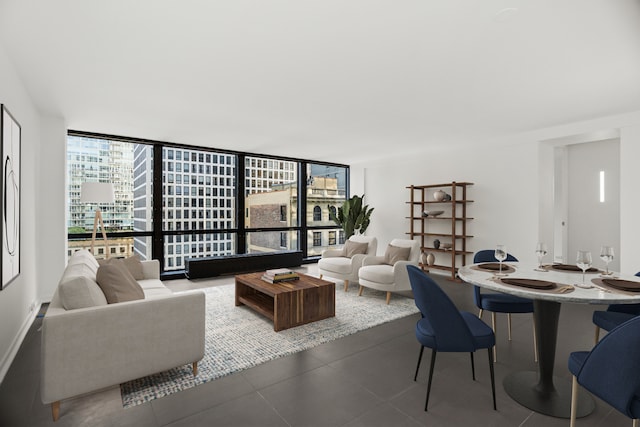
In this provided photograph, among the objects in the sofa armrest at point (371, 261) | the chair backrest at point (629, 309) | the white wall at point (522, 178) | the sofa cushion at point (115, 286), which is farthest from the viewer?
the sofa armrest at point (371, 261)

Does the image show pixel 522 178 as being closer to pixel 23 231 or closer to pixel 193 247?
pixel 193 247

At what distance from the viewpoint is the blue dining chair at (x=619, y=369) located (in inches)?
54.2

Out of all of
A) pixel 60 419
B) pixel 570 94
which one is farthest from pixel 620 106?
pixel 60 419

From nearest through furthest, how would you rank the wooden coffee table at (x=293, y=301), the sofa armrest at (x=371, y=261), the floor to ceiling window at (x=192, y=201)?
the wooden coffee table at (x=293, y=301)
the sofa armrest at (x=371, y=261)
the floor to ceiling window at (x=192, y=201)

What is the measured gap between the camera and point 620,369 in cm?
141

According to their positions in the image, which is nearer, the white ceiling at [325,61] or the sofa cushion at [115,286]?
the white ceiling at [325,61]

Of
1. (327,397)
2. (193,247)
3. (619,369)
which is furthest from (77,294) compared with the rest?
(193,247)

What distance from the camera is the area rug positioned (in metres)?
2.29

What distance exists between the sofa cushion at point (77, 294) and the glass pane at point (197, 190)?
151 inches

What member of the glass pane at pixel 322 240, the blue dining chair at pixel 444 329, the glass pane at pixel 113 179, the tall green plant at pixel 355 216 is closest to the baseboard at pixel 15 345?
the glass pane at pixel 113 179

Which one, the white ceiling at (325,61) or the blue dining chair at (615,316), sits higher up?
the white ceiling at (325,61)

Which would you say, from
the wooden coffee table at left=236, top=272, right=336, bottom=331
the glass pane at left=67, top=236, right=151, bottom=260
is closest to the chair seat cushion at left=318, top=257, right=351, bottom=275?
the wooden coffee table at left=236, top=272, right=336, bottom=331

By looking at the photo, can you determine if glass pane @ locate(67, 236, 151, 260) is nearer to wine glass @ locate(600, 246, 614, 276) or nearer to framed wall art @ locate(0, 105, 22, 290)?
framed wall art @ locate(0, 105, 22, 290)

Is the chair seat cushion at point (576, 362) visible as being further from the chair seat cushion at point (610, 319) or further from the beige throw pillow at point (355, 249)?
the beige throw pillow at point (355, 249)
